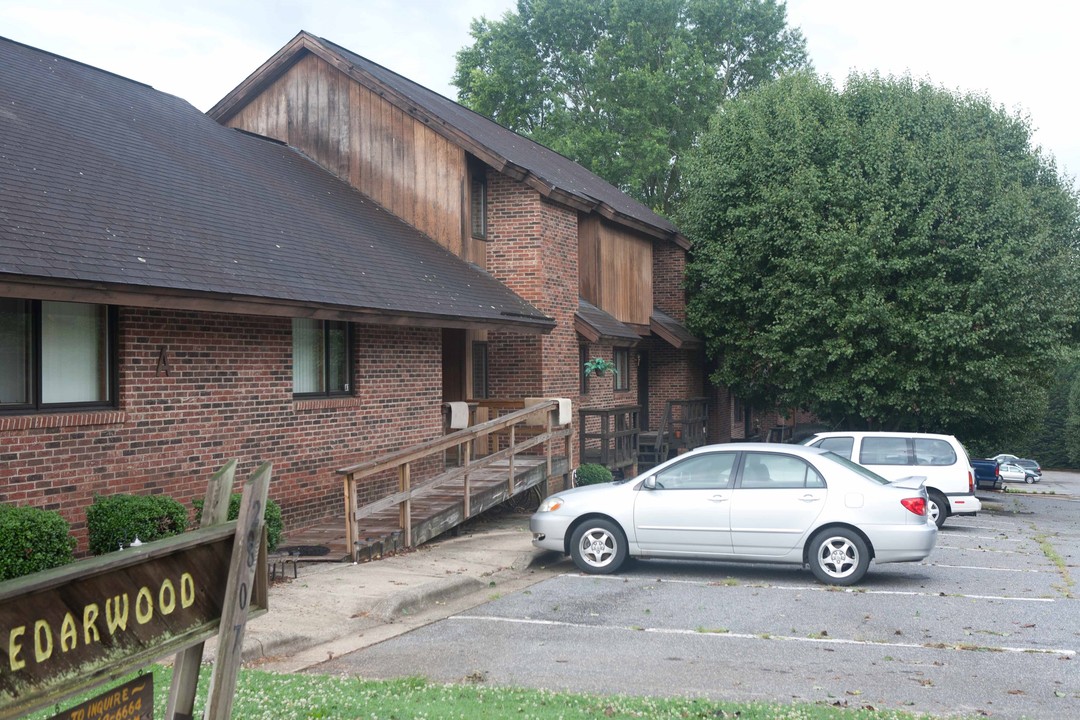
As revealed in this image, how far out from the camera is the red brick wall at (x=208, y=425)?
10531mm

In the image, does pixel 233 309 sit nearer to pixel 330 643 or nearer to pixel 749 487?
pixel 330 643

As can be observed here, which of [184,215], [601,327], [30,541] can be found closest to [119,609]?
[30,541]

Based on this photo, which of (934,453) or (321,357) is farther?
(934,453)

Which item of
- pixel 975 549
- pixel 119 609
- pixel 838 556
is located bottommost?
pixel 975 549

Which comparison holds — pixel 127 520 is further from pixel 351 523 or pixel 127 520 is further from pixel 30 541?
pixel 351 523

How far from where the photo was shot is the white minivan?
58.7ft

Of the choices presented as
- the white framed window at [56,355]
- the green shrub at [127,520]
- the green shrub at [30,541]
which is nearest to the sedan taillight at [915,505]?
the green shrub at [127,520]

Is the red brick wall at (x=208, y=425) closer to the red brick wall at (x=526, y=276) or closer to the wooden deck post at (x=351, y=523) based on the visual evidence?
the wooden deck post at (x=351, y=523)

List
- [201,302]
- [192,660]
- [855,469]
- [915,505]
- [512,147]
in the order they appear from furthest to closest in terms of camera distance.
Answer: [512,147], [855,469], [915,505], [201,302], [192,660]

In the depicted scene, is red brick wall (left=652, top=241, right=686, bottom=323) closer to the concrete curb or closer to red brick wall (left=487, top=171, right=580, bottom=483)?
red brick wall (left=487, top=171, right=580, bottom=483)

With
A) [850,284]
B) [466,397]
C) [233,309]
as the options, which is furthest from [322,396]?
[850,284]

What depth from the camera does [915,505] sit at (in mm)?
11656

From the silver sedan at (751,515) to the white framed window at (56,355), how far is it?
5.13 meters

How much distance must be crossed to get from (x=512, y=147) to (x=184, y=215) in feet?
38.2
